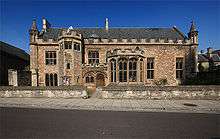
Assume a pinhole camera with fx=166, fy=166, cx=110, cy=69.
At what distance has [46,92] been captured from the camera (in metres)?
16.5

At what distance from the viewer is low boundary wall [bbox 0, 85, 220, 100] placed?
15.6 m

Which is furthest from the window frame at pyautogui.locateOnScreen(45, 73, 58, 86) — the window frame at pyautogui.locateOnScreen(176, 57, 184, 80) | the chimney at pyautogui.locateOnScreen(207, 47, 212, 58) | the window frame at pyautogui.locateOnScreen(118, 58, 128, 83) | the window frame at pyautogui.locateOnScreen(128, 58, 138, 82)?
the chimney at pyautogui.locateOnScreen(207, 47, 212, 58)

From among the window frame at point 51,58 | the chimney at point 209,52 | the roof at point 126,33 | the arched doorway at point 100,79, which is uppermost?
the roof at point 126,33

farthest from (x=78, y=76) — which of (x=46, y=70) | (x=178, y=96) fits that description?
(x=178, y=96)

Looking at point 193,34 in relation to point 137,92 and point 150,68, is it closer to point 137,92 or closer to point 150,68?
point 150,68

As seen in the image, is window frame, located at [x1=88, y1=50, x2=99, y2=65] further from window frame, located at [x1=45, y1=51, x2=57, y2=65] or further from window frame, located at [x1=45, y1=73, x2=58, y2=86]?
window frame, located at [x1=45, y1=73, x2=58, y2=86]

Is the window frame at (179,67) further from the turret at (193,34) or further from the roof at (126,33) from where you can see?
the roof at (126,33)

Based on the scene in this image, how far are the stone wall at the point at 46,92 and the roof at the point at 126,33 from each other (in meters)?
13.6

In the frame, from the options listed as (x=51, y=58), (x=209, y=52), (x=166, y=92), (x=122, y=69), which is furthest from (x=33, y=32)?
(x=209, y=52)

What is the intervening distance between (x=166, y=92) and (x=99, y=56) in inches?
562

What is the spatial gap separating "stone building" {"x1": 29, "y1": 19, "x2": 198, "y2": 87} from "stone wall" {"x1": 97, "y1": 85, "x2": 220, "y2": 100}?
7913mm

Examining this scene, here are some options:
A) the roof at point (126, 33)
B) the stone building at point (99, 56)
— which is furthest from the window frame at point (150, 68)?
the roof at point (126, 33)

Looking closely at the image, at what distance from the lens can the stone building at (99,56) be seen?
24.5 metres

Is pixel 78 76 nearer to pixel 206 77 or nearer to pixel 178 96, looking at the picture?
pixel 178 96
